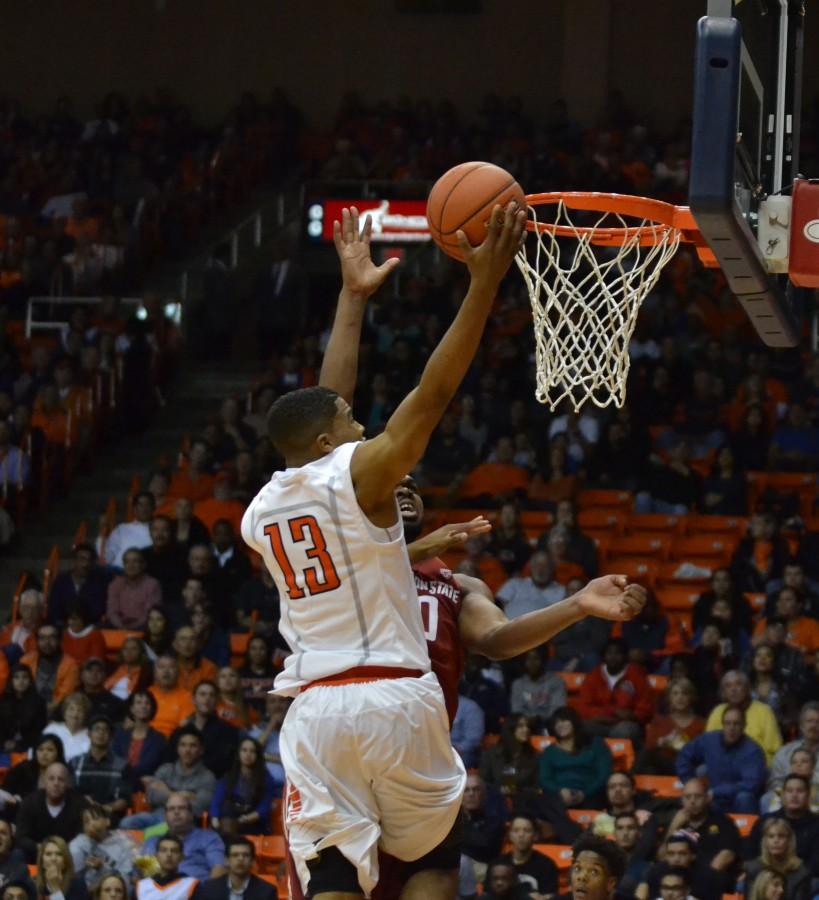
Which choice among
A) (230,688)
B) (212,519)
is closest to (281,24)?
(212,519)

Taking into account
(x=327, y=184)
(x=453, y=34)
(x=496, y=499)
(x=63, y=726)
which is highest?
(x=453, y=34)

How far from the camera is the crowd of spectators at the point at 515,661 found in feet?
30.9

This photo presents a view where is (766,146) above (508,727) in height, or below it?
above

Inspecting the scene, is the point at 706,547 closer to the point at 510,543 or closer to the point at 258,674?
the point at 510,543

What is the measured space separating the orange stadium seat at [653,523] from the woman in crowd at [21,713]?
448 centimetres

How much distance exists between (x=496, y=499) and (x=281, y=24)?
34.4ft

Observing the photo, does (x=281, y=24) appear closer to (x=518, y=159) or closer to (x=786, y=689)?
(x=518, y=159)

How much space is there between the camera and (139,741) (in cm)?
1079

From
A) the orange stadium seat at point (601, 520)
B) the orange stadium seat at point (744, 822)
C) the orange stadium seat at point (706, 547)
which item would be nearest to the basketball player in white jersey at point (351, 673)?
the orange stadium seat at point (744, 822)

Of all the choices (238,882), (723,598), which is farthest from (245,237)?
(238,882)

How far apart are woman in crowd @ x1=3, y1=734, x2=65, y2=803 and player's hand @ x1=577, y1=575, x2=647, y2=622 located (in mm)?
6565

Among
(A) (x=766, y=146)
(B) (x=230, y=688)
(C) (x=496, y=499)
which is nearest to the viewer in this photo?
(A) (x=766, y=146)

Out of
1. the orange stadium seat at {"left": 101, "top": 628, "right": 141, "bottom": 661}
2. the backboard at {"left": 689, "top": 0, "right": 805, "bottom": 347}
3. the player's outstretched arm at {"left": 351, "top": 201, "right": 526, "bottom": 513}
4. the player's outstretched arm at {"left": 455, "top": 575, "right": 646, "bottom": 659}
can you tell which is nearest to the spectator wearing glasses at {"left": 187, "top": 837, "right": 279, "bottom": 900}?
the orange stadium seat at {"left": 101, "top": 628, "right": 141, "bottom": 661}

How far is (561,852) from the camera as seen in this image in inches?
365
